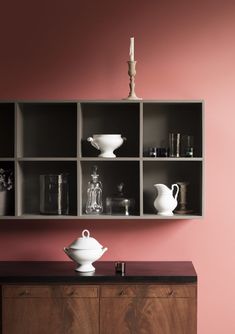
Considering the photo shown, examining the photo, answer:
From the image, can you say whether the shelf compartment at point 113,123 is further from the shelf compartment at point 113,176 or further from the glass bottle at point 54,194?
the glass bottle at point 54,194

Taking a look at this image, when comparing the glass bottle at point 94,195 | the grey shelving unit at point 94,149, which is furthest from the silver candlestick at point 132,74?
the glass bottle at point 94,195

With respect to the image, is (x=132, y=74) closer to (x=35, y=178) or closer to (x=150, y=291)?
(x=35, y=178)

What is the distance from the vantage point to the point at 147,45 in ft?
10.4

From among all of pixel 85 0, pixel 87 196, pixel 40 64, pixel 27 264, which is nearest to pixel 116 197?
pixel 87 196

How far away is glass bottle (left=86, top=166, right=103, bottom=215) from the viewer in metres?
3.09

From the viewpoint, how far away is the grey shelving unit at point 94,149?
10.3 feet

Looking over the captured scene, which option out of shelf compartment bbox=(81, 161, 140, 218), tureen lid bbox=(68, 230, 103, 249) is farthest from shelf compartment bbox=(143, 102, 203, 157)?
tureen lid bbox=(68, 230, 103, 249)

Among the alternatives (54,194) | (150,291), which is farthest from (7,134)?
(150,291)

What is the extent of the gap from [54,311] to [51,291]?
0.32 ft

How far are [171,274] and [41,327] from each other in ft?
2.26

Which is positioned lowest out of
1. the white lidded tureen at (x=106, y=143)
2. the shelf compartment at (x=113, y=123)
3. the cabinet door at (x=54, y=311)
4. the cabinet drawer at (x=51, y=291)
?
the cabinet door at (x=54, y=311)

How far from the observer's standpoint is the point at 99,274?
111 inches

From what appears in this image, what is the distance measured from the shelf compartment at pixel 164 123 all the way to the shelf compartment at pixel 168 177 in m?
0.10

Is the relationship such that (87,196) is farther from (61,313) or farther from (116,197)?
(61,313)
